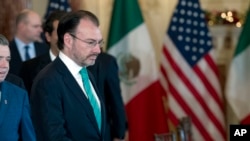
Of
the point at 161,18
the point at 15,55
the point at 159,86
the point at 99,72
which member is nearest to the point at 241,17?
the point at 161,18

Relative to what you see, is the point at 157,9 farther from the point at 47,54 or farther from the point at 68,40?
the point at 68,40

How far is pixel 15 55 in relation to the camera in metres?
5.83

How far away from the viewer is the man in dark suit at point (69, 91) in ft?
10.9

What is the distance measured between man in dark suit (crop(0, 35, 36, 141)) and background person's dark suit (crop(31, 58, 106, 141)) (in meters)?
0.25

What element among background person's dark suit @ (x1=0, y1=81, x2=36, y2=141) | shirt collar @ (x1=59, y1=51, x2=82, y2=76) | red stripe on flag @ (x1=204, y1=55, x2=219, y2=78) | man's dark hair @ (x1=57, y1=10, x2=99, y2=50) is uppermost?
man's dark hair @ (x1=57, y1=10, x2=99, y2=50)

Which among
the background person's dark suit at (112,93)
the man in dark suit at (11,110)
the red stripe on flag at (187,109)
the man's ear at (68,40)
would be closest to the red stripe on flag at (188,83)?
the red stripe on flag at (187,109)

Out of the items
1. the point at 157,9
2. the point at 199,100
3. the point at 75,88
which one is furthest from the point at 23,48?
the point at 75,88

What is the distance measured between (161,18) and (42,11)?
1368mm

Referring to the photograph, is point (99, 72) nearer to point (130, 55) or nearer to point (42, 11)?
point (130, 55)

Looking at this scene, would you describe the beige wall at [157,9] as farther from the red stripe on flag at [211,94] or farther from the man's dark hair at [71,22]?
the man's dark hair at [71,22]

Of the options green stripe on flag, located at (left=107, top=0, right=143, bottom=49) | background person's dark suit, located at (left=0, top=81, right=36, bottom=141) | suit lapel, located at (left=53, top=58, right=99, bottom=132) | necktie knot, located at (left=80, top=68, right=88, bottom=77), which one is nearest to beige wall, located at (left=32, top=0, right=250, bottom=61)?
green stripe on flag, located at (left=107, top=0, right=143, bottom=49)

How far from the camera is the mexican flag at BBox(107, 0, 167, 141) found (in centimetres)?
707

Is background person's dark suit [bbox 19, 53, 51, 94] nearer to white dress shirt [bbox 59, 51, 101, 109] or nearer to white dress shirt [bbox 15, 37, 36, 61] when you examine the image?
white dress shirt [bbox 15, 37, 36, 61]

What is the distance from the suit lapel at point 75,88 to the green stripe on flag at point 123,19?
145 inches
